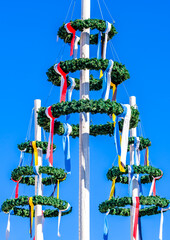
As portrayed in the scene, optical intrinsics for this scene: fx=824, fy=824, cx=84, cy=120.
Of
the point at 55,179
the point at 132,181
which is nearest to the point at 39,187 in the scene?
the point at 55,179

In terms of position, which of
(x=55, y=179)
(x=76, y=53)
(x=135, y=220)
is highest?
(x=76, y=53)

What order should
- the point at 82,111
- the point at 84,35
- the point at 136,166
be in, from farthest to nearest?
the point at 136,166
the point at 84,35
the point at 82,111

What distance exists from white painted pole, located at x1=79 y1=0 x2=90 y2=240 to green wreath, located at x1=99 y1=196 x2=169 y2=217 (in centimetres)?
240

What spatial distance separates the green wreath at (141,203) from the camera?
94.3 feet

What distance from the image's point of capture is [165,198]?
29578mm

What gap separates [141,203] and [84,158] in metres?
3.80

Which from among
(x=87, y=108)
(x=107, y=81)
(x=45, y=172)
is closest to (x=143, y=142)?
(x=45, y=172)

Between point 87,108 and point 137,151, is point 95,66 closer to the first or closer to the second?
point 87,108

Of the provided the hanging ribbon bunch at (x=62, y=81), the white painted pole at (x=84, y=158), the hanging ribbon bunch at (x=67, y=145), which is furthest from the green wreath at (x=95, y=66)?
the hanging ribbon bunch at (x=67, y=145)

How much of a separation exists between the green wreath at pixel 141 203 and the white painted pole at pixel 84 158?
7.86 ft

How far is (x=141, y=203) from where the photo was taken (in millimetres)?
29484

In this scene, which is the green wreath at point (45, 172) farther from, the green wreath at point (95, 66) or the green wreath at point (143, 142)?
the green wreath at point (95, 66)

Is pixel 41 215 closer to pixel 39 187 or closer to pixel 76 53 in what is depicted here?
pixel 39 187

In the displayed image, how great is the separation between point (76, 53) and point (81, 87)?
1665 mm
